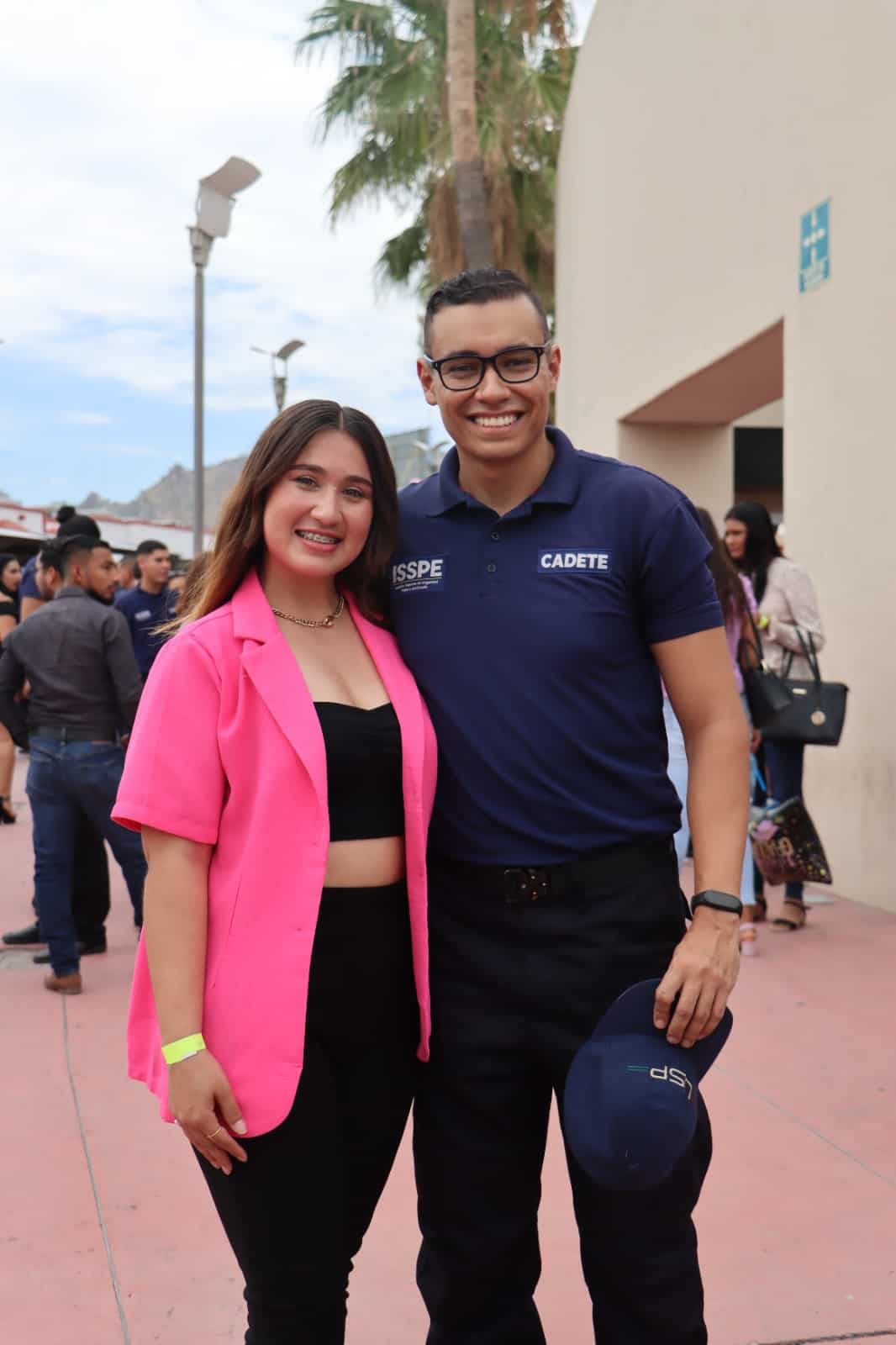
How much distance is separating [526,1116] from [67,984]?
154 inches

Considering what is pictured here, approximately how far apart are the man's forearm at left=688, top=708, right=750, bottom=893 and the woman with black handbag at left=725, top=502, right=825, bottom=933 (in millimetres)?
4256

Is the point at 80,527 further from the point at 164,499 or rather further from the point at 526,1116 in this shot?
the point at 164,499

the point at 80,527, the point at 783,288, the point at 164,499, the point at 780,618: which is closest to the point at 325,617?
the point at 780,618

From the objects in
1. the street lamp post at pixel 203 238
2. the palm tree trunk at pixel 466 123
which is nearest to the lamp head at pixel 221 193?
the street lamp post at pixel 203 238

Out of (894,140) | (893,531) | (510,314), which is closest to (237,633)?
(510,314)

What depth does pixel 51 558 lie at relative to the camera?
6.38 metres

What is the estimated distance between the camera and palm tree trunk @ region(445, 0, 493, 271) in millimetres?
14607

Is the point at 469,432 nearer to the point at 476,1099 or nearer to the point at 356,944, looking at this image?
the point at 356,944

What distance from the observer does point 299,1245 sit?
6.72 ft

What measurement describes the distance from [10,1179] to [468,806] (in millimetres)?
2320

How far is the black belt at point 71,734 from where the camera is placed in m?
5.95

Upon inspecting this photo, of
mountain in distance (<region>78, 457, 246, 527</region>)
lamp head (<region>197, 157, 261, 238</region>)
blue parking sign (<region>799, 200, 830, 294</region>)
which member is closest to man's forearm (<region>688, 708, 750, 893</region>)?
blue parking sign (<region>799, 200, 830, 294</region>)

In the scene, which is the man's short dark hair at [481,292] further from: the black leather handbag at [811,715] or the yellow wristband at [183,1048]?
the black leather handbag at [811,715]

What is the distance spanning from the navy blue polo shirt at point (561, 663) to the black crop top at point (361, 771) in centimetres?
11
